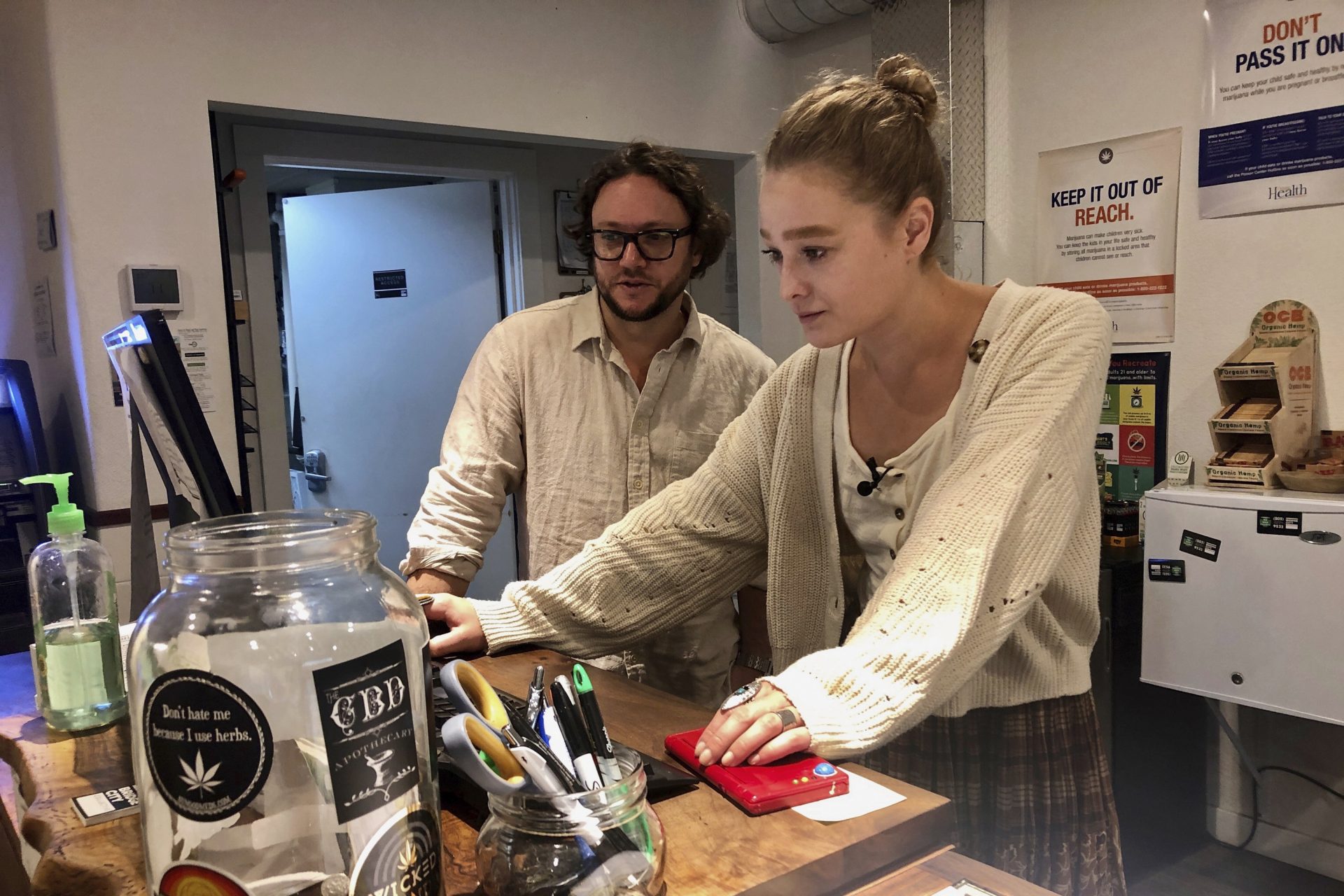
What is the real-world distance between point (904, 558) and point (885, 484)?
251 millimetres

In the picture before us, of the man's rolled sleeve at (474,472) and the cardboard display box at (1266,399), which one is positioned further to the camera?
the cardboard display box at (1266,399)

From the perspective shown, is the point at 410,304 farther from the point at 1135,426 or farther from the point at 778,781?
the point at 778,781

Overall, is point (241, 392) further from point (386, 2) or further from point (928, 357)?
point (928, 357)

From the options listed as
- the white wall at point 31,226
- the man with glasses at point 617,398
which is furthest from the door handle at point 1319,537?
the white wall at point 31,226

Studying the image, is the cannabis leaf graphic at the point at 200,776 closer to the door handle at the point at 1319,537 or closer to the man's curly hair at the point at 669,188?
the man's curly hair at the point at 669,188

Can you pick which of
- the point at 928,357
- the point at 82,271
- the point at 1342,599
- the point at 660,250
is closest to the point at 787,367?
the point at 928,357

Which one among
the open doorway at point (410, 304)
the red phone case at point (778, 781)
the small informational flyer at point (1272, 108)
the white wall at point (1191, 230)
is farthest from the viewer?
the open doorway at point (410, 304)

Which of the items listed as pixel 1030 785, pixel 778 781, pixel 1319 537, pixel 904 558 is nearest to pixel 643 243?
pixel 904 558

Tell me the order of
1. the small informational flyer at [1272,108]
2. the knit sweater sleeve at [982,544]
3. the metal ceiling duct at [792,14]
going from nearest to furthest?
the knit sweater sleeve at [982,544]
the small informational flyer at [1272,108]
the metal ceiling duct at [792,14]

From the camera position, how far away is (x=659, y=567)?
4.19ft

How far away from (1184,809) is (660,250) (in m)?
2.40

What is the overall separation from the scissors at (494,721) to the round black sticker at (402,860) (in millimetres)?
51

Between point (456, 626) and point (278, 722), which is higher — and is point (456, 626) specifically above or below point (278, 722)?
below

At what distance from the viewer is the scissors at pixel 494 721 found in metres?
0.56
